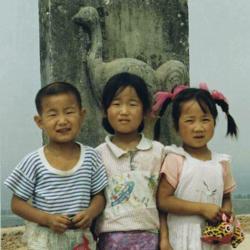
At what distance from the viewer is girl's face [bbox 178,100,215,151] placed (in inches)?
125

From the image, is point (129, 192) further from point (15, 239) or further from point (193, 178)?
point (15, 239)

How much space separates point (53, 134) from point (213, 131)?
2.53 ft

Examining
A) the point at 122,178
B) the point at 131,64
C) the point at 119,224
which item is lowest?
the point at 119,224

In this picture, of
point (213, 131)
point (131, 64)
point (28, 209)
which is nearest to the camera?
point (28, 209)

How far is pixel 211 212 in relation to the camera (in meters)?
3.08

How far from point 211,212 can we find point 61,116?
82cm

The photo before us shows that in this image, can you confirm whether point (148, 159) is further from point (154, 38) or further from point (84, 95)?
point (154, 38)

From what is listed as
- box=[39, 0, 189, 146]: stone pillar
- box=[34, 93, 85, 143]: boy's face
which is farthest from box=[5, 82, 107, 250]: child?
box=[39, 0, 189, 146]: stone pillar

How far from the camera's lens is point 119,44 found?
18.3ft

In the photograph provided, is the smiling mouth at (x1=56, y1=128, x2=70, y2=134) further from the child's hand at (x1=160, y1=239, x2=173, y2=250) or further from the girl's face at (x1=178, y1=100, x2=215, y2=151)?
the child's hand at (x1=160, y1=239, x2=173, y2=250)

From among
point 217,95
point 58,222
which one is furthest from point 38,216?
point 217,95

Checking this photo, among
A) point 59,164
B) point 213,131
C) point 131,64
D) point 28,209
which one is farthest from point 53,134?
point 131,64

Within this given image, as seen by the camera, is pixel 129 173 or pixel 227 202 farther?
pixel 227 202

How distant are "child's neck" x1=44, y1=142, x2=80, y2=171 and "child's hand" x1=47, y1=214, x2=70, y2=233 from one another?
0.23 meters
